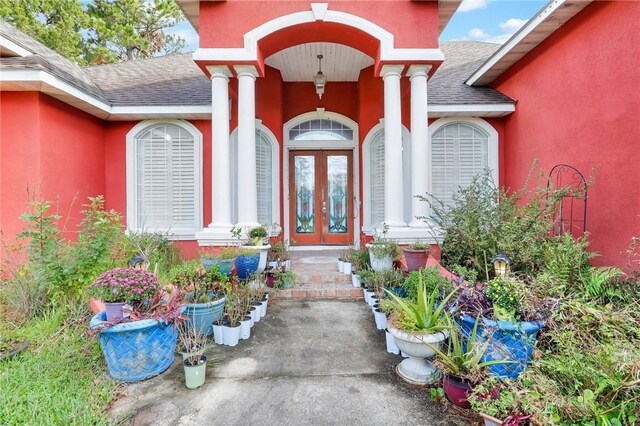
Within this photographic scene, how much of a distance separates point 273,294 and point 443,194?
4.01 m

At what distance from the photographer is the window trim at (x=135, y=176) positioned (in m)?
6.11

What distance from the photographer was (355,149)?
7.15 meters

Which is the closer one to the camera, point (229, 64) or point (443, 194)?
point (229, 64)

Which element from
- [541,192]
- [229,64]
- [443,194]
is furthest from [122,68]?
[541,192]

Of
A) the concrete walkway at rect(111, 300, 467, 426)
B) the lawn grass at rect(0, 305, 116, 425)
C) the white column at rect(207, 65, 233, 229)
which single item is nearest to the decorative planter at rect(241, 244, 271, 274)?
the white column at rect(207, 65, 233, 229)

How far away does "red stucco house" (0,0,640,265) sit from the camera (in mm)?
4086

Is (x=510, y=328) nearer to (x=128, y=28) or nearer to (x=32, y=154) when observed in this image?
(x=32, y=154)

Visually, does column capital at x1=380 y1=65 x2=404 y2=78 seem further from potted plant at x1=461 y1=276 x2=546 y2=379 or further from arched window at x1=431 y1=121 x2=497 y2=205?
potted plant at x1=461 y1=276 x2=546 y2=379

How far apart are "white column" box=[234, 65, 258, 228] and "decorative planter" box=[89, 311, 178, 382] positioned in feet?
7.60

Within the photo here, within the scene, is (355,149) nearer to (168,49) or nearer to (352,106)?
(352,106)

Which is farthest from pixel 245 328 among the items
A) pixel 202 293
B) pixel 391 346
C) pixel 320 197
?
pixel 320 197

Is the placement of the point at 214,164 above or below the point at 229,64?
below

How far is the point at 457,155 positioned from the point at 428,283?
3.81 metres

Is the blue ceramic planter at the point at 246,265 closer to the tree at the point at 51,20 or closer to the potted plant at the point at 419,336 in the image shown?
the potted plant at the point at 419,336
